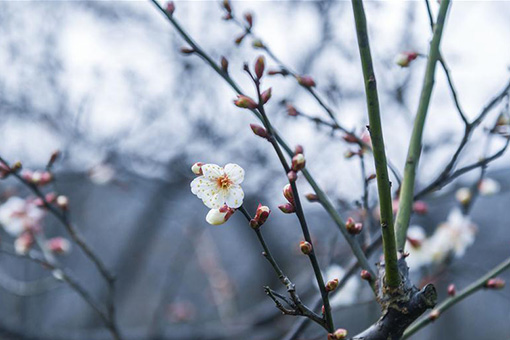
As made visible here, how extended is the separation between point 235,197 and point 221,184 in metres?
0.05

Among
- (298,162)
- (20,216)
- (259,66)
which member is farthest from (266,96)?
(20,216)

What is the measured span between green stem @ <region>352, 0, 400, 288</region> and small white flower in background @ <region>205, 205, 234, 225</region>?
0.28 metres

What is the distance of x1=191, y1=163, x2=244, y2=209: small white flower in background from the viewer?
0.91m

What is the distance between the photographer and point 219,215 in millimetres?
932

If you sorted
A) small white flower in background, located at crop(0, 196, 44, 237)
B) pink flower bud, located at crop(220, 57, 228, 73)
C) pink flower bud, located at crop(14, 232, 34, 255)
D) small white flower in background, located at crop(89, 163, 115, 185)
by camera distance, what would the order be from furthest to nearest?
1. small white flower in background, located at crop(89, 163, 115, 185)
2. small white flower in background, located at crop(0, 196, 44, 237)
3. pink flower bud, located at crop(14, 232, 34, 255)
4. pink flower bud, located at crop(220, 57, 228, 73)

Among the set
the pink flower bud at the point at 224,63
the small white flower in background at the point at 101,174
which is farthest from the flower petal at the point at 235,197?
the small white flower in background at the point at 101,174

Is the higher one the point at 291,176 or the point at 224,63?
the point at 224,63

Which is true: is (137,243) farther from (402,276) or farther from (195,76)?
(402,276)

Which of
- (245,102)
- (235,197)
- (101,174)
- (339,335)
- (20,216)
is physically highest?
(101,174)

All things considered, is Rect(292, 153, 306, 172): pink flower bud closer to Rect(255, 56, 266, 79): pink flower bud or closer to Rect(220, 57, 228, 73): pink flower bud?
Rect(255, 56, 266, 79): pink flower bud

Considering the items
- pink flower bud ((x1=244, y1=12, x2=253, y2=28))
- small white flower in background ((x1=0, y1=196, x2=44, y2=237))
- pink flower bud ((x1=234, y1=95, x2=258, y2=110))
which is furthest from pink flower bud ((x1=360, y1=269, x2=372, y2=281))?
small white flower in background ((x1=0, y1=196, x2=44, y2=237))

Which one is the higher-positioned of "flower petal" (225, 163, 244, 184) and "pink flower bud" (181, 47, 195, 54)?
"pink flower bud" (181, 47, 195, 54)

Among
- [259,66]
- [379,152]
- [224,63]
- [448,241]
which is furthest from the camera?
[448,241]

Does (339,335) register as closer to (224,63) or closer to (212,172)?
(212,172)
